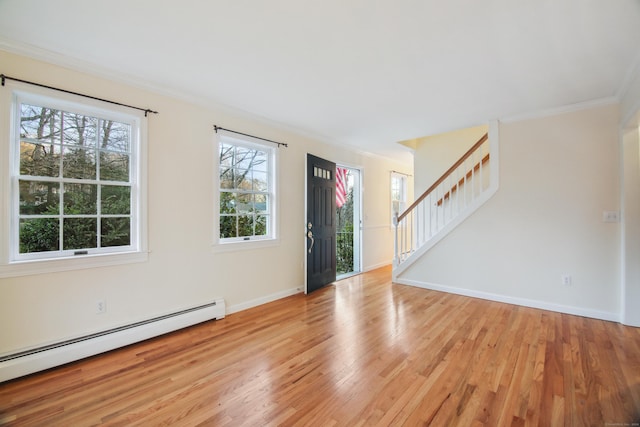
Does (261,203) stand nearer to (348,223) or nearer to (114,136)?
(114,136)

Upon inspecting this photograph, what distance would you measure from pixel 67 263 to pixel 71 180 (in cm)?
71

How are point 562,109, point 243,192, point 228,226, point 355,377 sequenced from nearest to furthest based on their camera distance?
point 355,377, point 562,109, point 228,226, point 243,192

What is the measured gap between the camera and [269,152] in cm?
393

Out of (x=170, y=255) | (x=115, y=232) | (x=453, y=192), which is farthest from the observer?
(x=453, y=192)

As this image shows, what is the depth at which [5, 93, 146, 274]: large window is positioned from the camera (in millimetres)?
2176

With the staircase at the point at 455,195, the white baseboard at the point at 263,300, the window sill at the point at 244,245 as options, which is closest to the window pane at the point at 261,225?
the window sill at the point at 244,245

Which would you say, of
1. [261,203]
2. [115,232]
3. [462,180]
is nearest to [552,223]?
[462,180]

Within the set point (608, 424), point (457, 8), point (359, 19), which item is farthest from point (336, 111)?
point (608, 424)

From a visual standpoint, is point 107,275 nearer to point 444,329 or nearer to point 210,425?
point 210,425

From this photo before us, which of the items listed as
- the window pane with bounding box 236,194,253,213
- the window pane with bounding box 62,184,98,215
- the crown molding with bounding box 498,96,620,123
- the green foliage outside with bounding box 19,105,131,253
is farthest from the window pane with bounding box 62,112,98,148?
the crown molding with bounding box 498,96,620,123

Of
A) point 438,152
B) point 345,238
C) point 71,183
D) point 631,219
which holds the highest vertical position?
point 438,152

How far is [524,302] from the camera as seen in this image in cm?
360

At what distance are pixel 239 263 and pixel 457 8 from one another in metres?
3.23

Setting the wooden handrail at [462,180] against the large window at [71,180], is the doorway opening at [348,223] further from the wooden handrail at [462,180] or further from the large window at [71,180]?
the large window at [71,180]
